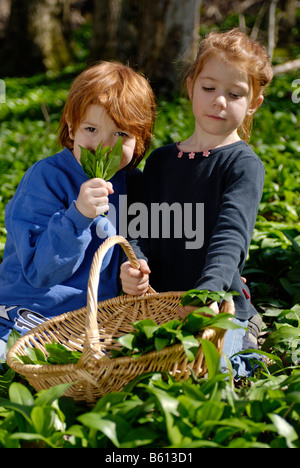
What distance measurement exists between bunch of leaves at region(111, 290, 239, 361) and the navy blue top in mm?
235

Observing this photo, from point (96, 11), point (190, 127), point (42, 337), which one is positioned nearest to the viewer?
point (42, 337)

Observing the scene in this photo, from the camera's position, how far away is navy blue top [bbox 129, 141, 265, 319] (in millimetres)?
2428

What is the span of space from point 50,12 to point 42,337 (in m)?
9.25

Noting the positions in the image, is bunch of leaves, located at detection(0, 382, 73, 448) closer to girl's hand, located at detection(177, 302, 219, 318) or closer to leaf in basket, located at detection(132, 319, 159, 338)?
leaf in basket, located at detection(132, 319, 159, 338)

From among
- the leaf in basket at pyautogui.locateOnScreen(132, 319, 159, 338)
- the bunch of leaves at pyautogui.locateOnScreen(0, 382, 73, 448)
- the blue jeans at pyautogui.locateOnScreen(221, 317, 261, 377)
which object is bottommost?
the blue jeans at pyautogui.locateOnScreen(221, 317, 261, 377)

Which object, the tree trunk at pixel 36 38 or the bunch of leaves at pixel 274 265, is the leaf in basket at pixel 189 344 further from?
the tree trunk at pixel 36 38

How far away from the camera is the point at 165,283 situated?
297 cm

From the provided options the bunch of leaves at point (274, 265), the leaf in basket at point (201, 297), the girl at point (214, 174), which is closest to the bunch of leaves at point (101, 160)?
the girl at point (214, 174)

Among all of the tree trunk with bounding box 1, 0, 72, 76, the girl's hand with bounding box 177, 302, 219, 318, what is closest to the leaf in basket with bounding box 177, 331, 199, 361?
the girl's hand with bounding box 177, 302, 219, 318

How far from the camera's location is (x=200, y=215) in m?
2.76

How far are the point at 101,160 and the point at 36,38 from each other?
8942 mm

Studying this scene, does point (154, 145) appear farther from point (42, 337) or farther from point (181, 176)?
point (42, 337)

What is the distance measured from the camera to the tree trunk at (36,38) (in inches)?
408
